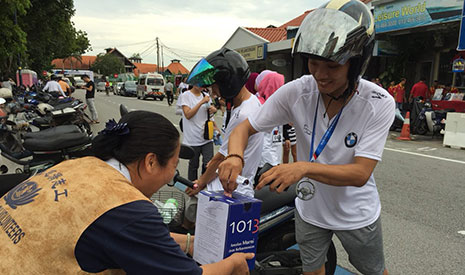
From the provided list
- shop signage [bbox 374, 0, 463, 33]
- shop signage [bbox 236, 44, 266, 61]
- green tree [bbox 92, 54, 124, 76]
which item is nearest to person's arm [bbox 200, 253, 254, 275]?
shop signage [bbox 374, 0, 463, 33]

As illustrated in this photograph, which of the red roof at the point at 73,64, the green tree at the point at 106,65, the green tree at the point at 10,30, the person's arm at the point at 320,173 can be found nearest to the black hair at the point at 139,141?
the person's arm at the point at 320,173

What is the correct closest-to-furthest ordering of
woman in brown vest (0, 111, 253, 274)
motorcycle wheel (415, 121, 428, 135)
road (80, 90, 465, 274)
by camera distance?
1. woman in brown vest (0, 111, 253, 274)
2. road (80, 90, 465, 274)
3. motorcycle wheel (415, 121, 428, 135)

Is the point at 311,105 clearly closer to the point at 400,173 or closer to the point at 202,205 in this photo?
the point at 202,205

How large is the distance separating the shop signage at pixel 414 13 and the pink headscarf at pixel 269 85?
10.1 m

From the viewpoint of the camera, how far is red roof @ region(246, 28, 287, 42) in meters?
26.6

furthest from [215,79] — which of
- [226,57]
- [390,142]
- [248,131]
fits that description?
[390,142]

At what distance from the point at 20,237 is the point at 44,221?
111 millimetres

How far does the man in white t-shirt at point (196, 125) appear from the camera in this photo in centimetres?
464

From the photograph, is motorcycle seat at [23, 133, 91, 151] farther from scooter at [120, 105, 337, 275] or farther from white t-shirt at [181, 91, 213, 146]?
scooter at [120, 105, 337, 275]

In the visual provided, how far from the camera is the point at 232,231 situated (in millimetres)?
1552

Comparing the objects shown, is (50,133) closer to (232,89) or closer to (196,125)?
(196,125)

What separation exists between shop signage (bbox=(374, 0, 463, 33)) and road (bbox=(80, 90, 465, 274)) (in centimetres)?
586

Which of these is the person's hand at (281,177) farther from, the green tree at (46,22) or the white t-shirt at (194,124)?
the green tree at (46,22)

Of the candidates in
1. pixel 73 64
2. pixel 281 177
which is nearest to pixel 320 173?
pixel 281 177
